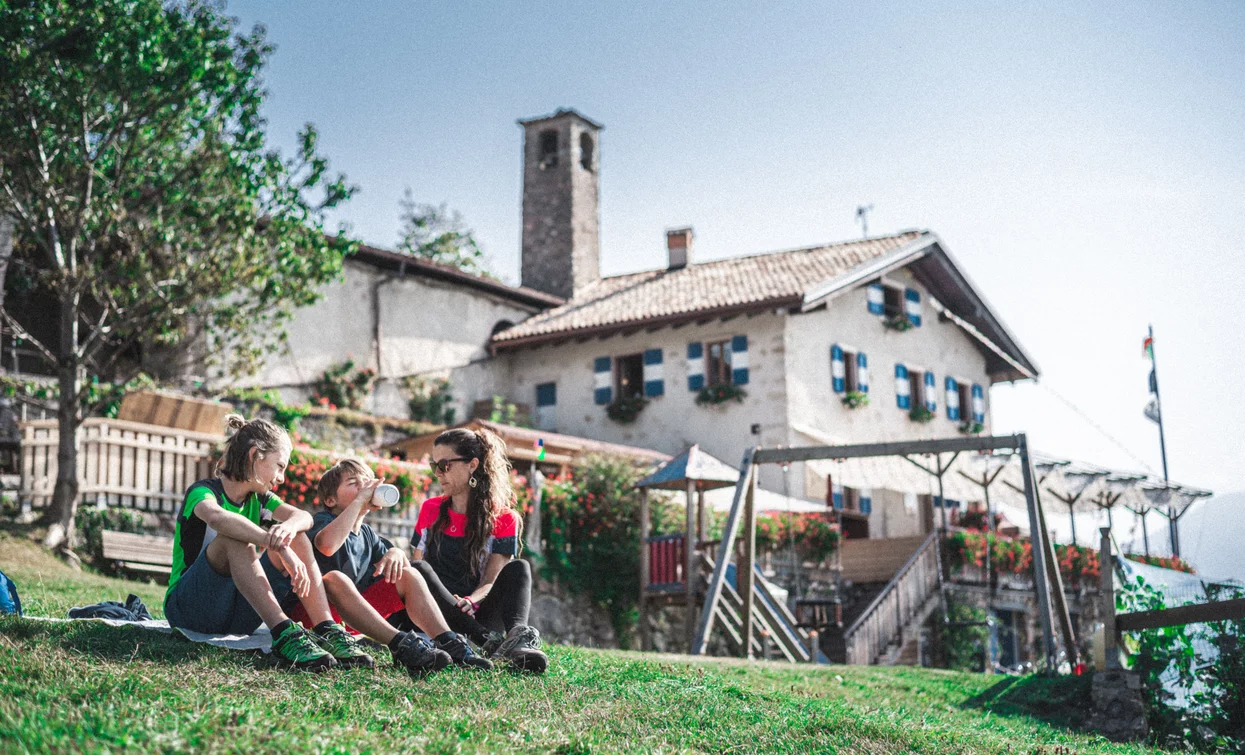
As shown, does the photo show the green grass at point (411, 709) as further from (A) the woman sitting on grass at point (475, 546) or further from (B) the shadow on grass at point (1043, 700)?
(B) the shadow on grass at point (1043, 700)

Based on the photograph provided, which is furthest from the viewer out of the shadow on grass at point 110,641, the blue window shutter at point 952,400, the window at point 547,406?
the blue window shutter at point 952,400

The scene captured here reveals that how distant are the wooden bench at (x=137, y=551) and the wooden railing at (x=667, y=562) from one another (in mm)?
6640

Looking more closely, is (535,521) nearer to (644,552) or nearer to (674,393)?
(644,552)

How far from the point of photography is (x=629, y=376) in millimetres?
27594

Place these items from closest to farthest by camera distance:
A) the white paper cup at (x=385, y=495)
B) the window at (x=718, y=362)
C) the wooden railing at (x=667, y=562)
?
the white paper cup at (x=385, y=495)
the wooden railing at (x=667, y=562)
the window at (x=718, y=362)

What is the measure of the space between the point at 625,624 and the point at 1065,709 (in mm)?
9622

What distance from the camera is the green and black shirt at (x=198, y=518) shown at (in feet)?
18.9

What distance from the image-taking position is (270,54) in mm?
16156

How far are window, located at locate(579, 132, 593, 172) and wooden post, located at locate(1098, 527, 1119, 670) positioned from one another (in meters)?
22.8

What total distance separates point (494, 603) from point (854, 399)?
Result: 20.8 metres

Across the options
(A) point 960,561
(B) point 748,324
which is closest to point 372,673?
(A) point 960,561

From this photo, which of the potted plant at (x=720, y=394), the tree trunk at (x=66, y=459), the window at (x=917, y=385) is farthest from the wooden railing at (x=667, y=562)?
the window at (x=917, y=385)

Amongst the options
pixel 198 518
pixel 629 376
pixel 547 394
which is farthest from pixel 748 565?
pixel 547 394

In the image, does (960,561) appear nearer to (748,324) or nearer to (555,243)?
(748,324)
